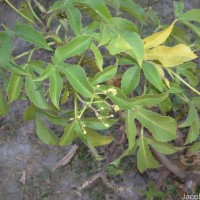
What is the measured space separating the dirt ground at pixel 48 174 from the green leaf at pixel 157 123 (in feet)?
2.42

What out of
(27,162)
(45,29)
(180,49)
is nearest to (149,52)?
(180,49)

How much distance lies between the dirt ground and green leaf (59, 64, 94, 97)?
1050 mm

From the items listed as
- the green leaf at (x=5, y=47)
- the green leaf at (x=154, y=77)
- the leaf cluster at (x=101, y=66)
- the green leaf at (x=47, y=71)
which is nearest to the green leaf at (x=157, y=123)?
the leaf cluster at (x=101, y=66)

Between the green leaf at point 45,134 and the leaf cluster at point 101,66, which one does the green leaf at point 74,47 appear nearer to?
the leaf cluster at point 101,66

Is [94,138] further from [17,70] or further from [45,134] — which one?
[17,70]

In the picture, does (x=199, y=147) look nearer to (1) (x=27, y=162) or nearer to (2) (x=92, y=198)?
(2) (x=92, y=198)

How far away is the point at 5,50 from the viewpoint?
1.23 m

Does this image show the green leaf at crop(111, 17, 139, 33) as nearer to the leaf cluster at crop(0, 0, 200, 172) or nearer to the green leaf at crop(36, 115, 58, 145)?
the leaf cluster at crop(0, 0, 200, 172)

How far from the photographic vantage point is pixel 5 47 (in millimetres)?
1234

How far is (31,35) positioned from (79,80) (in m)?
0.22

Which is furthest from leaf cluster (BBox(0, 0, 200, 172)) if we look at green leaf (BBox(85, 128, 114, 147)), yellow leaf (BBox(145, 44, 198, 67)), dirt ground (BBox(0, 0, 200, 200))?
dirt ground (BBox(0, 0, 200, 200))

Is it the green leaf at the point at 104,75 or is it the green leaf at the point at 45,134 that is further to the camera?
the green leaf at the point at 45,134

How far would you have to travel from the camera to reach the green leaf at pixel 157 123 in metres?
1.42

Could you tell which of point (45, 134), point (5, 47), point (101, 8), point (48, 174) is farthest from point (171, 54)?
point (48, 174)
